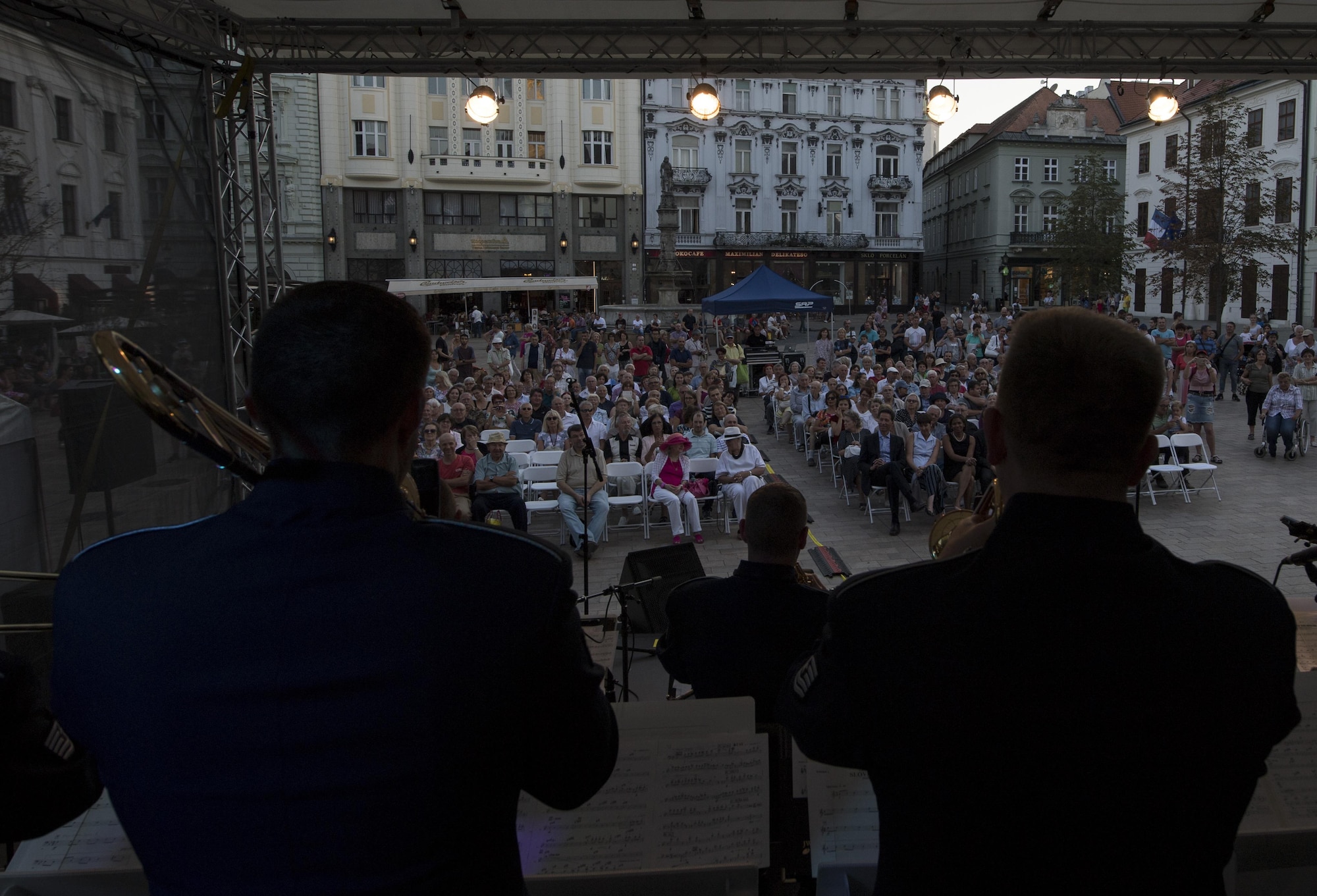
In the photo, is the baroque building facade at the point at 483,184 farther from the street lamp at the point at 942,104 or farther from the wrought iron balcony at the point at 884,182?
the street lamp at the point at 942,104

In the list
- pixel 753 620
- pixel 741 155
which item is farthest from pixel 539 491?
pixel 741 155

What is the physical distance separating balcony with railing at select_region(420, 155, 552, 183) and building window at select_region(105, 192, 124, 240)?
36.8m

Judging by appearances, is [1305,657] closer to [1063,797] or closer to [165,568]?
[1063,797]

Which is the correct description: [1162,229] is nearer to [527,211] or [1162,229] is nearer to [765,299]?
[765,299]

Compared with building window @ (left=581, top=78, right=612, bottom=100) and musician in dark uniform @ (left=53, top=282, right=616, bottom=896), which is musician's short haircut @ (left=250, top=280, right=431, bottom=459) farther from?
building window @ (left=581, top=78, right=612, bottom=100)

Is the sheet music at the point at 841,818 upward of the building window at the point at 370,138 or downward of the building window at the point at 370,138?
downward

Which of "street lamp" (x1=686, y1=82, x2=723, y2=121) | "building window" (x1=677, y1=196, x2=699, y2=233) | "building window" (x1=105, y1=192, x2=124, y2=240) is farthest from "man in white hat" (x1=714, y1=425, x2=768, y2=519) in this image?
"building window" (x1=677, y1=196, x2=699, y2=233)

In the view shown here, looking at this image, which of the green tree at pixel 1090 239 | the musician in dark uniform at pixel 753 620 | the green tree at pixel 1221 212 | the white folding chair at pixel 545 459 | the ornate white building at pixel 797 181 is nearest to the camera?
the musician in dark uniform at pixel 753 620

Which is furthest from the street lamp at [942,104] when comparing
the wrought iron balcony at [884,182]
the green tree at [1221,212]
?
the wrought iron balcony at [884,182]

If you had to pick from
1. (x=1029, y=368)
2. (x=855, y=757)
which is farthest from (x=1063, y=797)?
(x=1029, y=368)

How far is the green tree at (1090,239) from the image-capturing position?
31922 millimetres

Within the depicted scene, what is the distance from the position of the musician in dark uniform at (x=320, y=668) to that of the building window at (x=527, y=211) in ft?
139

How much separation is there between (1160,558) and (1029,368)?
32 cm

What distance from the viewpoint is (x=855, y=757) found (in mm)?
1441
